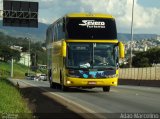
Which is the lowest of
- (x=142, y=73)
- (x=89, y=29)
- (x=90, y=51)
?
(x=142, y=73)

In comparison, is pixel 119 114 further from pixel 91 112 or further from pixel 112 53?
pixel 112 53

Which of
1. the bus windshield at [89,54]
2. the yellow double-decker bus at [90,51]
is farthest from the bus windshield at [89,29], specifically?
the bus windshield at [89,54]

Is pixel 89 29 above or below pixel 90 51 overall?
above

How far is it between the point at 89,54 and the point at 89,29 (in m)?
1.33

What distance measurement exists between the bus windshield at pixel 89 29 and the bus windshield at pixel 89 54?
17.0 inches

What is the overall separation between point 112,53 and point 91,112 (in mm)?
11266

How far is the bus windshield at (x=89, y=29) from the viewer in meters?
27.9

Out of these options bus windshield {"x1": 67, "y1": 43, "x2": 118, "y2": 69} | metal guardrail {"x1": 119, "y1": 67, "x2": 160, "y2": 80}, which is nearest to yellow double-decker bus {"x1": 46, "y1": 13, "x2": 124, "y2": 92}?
bus windshield {"x1": 67, "y1": 43, "x2": 118, "y2": 69}

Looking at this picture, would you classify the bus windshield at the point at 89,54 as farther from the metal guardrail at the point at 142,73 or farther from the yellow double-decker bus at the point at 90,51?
the metal guardrail at the point at 142,73

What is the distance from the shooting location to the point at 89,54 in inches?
1093

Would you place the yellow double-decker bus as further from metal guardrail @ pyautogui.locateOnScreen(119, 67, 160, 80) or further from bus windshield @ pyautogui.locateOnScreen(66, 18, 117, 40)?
metal guardrail @ pyautogui.locateOnScreen(119, 67, 160, 80)

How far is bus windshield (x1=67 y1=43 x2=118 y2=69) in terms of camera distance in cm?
2777

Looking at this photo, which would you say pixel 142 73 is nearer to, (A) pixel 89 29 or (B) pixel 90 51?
(A) pixel 89 29

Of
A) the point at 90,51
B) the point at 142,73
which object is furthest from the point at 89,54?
the point at 142,73
